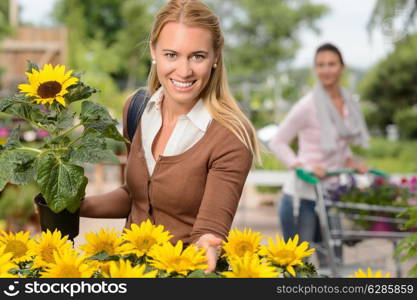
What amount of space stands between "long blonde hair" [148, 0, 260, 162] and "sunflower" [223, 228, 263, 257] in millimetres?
359

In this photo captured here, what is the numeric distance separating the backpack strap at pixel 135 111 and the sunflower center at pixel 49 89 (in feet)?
1.37

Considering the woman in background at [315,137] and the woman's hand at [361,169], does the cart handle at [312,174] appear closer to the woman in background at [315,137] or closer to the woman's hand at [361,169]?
the woman's hand at [361,169]

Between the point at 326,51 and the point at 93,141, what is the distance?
9.15ft

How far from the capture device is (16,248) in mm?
1291

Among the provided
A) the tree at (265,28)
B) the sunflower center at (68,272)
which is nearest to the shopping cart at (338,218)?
the sunflower center at (68,272)

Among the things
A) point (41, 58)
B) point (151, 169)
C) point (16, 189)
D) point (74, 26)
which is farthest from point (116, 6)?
point (151, 169)

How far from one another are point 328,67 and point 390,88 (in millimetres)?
14844

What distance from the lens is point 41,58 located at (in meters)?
15.7

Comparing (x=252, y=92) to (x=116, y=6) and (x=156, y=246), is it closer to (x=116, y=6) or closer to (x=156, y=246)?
(x=156, y=246)

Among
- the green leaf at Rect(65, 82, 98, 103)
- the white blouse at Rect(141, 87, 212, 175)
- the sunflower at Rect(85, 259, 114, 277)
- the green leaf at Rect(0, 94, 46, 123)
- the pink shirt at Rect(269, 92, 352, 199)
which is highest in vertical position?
the pink shirt at Rect(269, 92, 352, 199)

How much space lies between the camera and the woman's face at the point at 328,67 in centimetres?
391

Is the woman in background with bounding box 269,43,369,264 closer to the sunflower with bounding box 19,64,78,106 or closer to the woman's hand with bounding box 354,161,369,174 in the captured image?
the woman's hand with bounding box 354,161,369,174

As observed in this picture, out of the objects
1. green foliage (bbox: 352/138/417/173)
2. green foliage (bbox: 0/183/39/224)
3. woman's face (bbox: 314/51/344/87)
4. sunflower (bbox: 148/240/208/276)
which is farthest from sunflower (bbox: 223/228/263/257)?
green foliage (bbox: 352/138/417/173)

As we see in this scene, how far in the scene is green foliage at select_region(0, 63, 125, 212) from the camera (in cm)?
134
